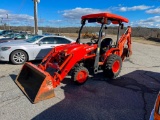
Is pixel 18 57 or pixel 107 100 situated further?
pixel 18 57

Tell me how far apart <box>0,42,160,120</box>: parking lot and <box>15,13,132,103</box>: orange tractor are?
0.27 metres

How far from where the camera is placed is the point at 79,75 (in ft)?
19.4

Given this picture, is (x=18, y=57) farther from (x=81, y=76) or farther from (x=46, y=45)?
(x=81, y=76)

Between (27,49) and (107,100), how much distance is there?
5538 mm

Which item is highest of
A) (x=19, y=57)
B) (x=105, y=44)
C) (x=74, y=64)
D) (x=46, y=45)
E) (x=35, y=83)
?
(x=105, y=44)

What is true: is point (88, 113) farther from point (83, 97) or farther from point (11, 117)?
point (11, 117)

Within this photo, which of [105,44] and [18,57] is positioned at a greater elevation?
[105,44]

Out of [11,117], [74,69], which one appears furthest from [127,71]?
[11,117]

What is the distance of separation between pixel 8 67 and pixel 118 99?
216 inches

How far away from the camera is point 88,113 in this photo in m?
4.27

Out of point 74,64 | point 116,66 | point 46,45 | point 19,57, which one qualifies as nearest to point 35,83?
point 74,64

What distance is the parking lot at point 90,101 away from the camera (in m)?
4.17

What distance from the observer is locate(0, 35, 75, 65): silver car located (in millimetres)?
8875

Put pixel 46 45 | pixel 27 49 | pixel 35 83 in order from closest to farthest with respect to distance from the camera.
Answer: pixel 35 83
pixel 27 49
pixel 46 45
